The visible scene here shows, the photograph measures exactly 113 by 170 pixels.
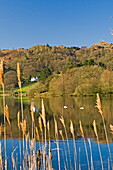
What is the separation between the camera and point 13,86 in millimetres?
113688

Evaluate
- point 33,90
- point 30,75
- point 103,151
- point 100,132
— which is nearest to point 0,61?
point 103,151

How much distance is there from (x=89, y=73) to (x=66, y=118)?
60.2m

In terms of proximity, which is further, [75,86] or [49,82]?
[49,82]

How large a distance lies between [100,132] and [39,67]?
140289 millimetres

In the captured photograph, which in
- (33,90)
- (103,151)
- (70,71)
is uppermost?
(70,71)

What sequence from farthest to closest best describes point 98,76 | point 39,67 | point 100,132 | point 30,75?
1. point 39,67
2. point 30,75
3. point 98,76
4. point 100,132

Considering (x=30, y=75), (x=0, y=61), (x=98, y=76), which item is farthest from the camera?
(x=30, y=75)

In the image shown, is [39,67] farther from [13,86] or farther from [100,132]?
[100,132]

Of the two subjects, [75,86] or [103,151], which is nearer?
[103,151]

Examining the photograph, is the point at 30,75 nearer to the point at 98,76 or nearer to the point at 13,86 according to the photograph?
the point at 13,86

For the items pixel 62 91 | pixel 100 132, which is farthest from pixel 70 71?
pixel 100 132

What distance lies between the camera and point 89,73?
8888cm

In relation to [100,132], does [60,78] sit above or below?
above

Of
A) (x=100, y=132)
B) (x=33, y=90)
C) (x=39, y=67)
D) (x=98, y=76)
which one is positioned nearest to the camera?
(x=100, y=132)
